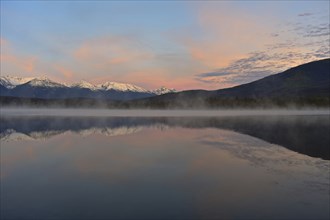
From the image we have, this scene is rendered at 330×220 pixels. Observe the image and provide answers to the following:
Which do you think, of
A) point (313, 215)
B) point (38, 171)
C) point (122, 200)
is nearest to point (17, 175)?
point (38, 171)

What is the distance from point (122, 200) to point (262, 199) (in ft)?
15.1

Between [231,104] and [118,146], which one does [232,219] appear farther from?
[231,104]

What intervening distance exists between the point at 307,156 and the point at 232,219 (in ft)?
38.5

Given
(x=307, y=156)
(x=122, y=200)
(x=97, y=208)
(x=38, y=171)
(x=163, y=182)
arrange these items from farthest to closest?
1. (x=307, y=156)
2. (x=38, y=171)
3. (x=163, y=182)
4. (x=122, y=200)
5. (x=97, y=208)

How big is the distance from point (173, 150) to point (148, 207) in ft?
37.8

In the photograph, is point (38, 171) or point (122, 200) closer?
point (122, 200)

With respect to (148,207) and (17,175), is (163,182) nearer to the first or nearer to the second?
(148,207)

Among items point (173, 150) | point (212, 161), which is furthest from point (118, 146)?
point (212, 161)

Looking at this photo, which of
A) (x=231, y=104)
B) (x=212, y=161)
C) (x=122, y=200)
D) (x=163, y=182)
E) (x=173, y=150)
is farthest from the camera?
(x=231, y=104)

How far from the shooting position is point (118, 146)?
22641 millimetres

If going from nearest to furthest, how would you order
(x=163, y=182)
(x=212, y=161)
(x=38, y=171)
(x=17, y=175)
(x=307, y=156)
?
1. (x=163, y=182)
2. (x=17, y=175)
3. (x=38, y=171)
4. (x=212, y=161)
5. (x=307, y=156)

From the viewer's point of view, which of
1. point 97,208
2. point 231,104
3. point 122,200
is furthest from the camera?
point 231,104

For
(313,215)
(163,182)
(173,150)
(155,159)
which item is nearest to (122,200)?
(163,182)

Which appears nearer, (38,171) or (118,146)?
(38,171)
